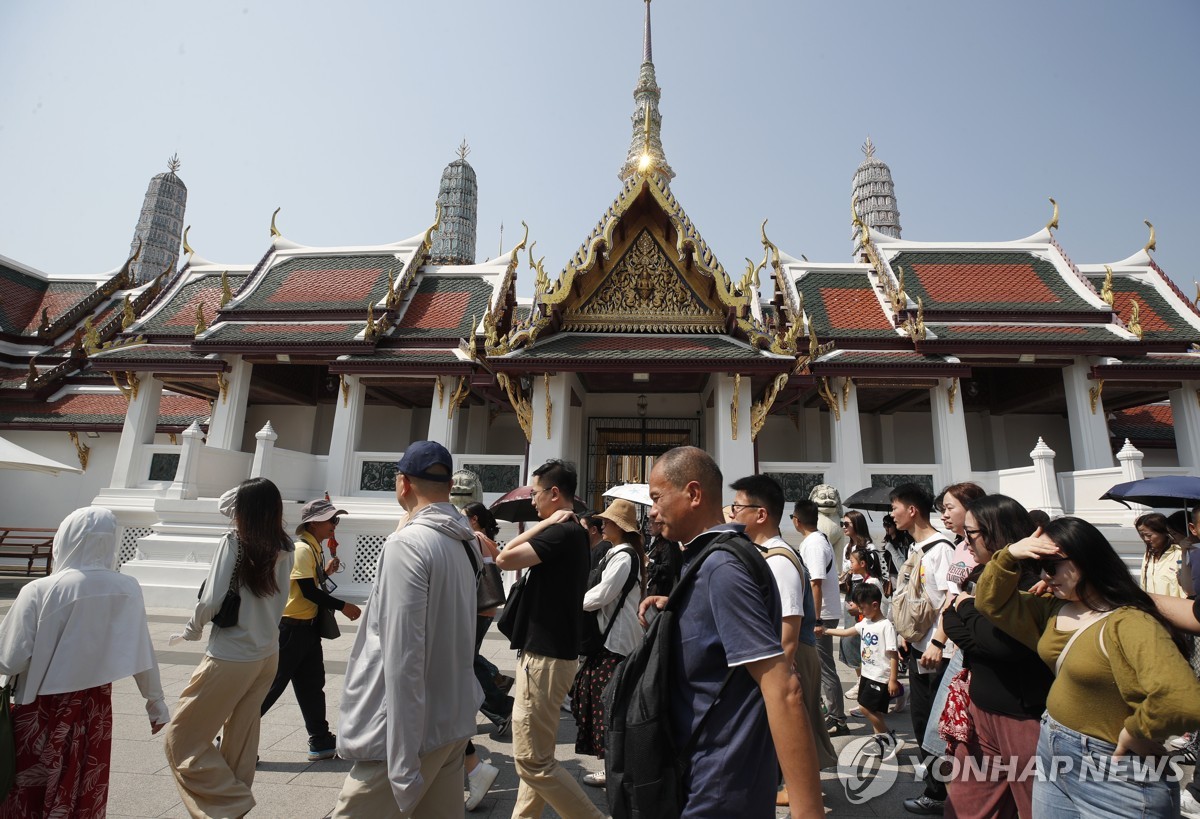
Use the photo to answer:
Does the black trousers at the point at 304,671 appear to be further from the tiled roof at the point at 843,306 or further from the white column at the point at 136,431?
the white column at the point at 136,431

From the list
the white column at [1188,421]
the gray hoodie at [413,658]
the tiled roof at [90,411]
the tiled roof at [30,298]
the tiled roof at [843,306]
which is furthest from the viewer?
the tiled roof at [30,298]

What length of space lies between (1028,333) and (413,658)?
13.3m

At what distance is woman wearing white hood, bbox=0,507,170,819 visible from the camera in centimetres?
235

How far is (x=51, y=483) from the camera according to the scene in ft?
49.9

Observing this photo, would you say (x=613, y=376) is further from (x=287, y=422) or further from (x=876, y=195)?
(x=876, y=195)

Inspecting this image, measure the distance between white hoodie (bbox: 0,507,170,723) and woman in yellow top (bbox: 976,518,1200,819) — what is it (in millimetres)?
3241

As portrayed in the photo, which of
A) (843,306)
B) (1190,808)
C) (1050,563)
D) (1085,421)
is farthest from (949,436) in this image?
(1050,563)

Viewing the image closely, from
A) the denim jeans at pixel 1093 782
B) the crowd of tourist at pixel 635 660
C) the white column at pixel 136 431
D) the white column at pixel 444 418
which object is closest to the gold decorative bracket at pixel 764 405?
the white column at pixel 444 418

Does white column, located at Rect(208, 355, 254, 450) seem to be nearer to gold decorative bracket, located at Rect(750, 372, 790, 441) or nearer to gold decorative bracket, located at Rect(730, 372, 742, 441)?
gold decorative bracket, located at Rect(730, 372, 742, 441)

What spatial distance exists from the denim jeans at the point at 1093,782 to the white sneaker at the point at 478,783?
2.42 meters

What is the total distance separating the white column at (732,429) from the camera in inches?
398

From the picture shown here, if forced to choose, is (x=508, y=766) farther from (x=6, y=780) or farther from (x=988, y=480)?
(x=988, y=480)

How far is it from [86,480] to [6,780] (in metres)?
16.3

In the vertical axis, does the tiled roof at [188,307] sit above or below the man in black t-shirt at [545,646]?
above
